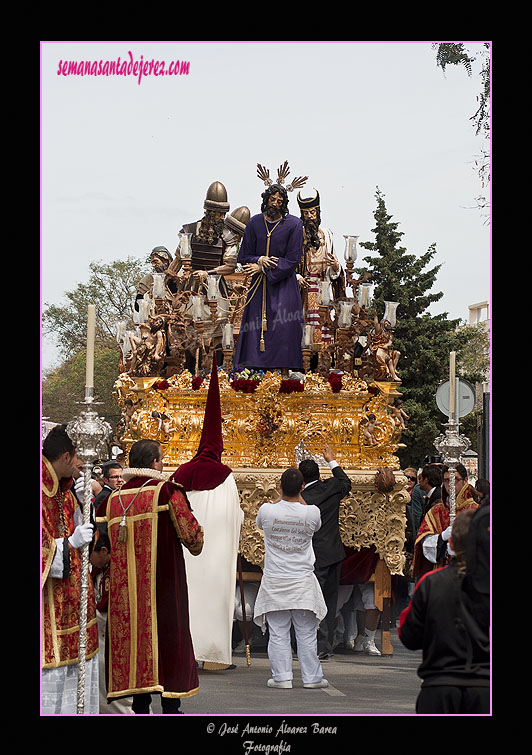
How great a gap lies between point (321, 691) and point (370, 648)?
7.59 feet

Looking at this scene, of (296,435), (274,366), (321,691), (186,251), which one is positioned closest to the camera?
(321,691)

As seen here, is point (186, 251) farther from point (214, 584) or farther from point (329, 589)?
point (214, 584)

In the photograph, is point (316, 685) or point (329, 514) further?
point (329, 514)

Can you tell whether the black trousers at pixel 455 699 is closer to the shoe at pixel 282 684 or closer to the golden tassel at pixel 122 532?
the golden tassel at pixel 122 532

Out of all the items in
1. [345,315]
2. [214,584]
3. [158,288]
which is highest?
[158,288]

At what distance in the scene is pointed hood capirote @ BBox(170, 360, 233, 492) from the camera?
31.9 ft

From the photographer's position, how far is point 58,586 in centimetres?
693

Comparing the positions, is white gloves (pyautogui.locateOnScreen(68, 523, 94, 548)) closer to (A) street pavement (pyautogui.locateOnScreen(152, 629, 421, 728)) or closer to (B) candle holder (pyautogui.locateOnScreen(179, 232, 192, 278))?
(A) street pavement (pyautogui.locateOnScreen(152, 629, 421, 728))

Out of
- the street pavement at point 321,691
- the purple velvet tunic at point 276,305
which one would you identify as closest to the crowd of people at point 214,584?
the street pavement at point 321,691

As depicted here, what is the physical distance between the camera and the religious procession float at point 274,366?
11797 mm

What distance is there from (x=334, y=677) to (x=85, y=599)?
13.4 feet

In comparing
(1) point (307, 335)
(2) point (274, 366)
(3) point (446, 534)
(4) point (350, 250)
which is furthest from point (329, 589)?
(4) point (350, 250)

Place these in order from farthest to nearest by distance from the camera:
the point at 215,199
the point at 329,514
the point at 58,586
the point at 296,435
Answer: the point at 215,199
the point at 296,435
the point at 329,514
the point at 58,586

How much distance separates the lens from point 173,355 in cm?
1383
